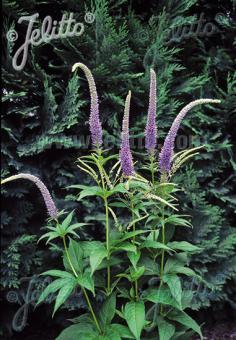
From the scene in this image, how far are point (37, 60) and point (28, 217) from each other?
127 centimetres

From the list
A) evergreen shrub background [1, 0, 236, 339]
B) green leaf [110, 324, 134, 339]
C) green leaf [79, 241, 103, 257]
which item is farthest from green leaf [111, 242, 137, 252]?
evergreen shrub background [1, 0, 236, 339]

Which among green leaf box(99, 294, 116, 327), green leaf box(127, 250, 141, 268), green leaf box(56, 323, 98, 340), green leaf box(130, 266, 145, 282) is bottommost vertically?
green leaf box(56, 323, 98, 340)

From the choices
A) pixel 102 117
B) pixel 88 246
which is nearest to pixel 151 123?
pixel 88 246

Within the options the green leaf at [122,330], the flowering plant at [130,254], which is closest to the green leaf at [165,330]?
the flowering plant at [130,254]

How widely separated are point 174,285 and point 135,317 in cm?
26

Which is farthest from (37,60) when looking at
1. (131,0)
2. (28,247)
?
(28,247)

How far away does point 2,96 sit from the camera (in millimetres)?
3344

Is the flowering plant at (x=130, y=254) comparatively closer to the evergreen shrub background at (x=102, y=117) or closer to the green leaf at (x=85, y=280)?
the green leaf at (x=85, y=280)

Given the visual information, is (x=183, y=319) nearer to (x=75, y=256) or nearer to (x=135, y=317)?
(x=135, y=317)

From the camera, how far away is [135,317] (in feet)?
7.34

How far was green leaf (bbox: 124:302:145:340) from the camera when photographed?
2.16 metres

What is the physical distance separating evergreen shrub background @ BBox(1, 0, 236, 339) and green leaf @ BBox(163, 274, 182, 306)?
1.16 meters

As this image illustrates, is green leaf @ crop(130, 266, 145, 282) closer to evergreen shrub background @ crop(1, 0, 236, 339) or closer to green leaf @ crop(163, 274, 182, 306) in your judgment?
green leaf @ crop(163, 274, 182, 306)

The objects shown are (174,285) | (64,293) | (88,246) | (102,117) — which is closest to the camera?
(64,293)
